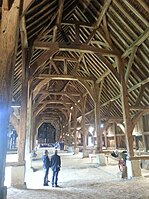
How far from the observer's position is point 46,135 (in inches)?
1496

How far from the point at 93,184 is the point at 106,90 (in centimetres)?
646

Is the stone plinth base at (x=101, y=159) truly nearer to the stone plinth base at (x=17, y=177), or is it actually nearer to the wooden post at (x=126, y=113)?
the wooden post at (x=126, y=113)

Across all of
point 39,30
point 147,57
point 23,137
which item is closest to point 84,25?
point 39,30

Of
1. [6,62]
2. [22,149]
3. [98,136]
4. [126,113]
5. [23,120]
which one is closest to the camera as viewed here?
[6,62]

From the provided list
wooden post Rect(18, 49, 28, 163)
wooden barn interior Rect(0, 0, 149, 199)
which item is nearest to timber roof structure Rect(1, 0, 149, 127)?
wooden barn interior Rect(0, 0, 149, 199)

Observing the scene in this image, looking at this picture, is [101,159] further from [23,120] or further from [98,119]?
[23,120]

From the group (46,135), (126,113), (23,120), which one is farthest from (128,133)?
(46,135)

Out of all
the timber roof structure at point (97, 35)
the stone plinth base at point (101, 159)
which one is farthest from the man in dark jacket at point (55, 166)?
the stone plinth base at point (101, 159)

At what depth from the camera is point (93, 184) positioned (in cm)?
630

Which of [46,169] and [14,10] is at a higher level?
[14,10]

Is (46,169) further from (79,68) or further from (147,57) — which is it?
(79,68)

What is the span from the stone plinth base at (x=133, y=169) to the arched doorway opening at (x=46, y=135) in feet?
103

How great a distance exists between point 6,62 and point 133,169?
5987 mm

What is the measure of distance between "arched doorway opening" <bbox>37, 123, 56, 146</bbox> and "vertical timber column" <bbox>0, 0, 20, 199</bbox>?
3560 centimetres
